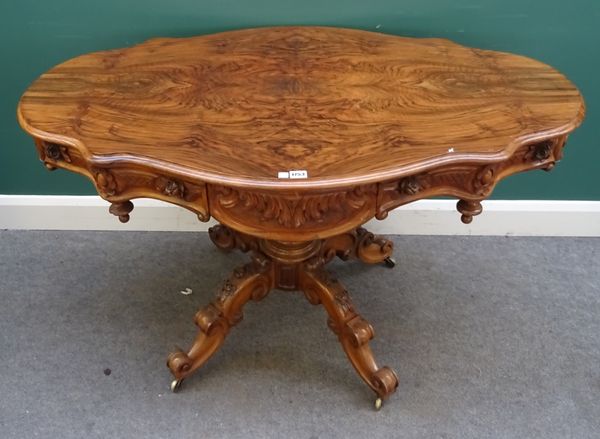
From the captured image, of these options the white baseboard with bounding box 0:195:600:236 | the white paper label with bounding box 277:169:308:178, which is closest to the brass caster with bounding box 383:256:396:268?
the white baseboard with bounding box 0:195:600:236

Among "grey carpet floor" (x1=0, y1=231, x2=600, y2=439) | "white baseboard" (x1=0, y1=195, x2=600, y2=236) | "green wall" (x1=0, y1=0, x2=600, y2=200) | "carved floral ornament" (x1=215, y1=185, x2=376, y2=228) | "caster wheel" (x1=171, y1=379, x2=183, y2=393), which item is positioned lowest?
"grey carpet floor" (x1=0, y1=231, x2=600, y2=439)

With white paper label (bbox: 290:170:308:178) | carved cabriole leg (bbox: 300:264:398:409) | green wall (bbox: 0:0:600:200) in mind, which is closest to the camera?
white paper label (bbox: 290:170:308:178)

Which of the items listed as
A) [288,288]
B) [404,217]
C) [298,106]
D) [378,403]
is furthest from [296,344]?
[298,106]

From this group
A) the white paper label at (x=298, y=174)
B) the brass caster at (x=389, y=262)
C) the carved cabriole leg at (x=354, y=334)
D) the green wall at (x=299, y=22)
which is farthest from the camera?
the brass caster at (x=389, y=262)

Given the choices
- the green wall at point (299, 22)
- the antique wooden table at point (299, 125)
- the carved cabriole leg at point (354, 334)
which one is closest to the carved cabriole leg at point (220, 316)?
the carved cabriole leg at point (354, 334)

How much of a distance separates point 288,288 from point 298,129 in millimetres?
528

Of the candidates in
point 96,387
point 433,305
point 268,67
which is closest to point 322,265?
point 433,305

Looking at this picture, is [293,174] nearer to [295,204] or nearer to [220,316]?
[295,204]

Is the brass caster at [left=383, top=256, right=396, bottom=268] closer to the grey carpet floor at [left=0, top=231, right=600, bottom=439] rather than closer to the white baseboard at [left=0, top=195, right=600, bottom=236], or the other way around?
the grey carpet floor at [left=0, top=231, right=600, bottom=439]

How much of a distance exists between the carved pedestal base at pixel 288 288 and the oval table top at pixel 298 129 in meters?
0.35

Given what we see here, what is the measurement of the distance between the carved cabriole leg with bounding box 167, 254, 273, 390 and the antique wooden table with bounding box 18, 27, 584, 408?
33 centimetres

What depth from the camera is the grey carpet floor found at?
3.94 feet

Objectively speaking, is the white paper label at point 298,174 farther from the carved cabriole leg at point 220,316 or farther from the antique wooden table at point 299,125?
the carved cabriole leg at point 220,316

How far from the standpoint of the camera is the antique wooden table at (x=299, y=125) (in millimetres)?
837
